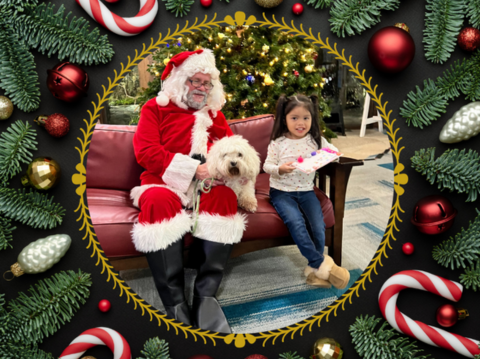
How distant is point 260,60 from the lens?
3.19 ft

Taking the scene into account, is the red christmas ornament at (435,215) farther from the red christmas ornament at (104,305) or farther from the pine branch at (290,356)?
the red christmas ornament at (104,305)

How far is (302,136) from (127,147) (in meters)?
0.64

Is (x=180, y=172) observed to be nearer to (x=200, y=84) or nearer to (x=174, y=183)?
(x=174, y=183)

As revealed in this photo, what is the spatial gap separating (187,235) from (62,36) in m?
0.69

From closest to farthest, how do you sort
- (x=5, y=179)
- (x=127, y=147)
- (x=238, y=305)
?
(x=5, y=179) → (x=238, y=305) → (x=127, y=147)

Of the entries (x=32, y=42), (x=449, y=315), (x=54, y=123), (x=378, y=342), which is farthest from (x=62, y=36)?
(x=449, y=315)

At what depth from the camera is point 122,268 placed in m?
1.00

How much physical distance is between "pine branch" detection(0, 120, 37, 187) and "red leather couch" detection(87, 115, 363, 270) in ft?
0.55

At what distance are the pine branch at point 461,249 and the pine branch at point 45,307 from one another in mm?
1118

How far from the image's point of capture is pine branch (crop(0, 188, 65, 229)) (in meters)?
0.91

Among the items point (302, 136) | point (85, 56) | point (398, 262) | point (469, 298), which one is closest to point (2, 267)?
point (85, 56)

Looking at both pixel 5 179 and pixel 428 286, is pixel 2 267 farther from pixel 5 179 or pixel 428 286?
pixel 428 286

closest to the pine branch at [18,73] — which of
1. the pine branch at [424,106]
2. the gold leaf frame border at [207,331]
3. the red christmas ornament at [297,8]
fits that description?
the gold leaf frame border at [207,331]

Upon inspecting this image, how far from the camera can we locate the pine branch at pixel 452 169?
0.97 meters
